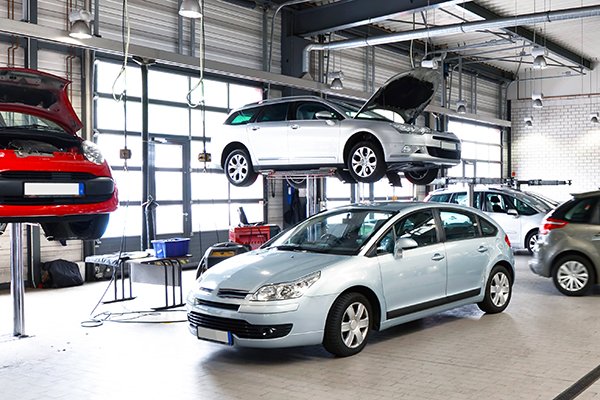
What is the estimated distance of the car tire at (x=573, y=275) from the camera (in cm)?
834

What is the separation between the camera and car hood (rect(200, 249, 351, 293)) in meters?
5.34

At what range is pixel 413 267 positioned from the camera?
19.7 ft

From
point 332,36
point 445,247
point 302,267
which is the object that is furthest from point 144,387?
point 332,36

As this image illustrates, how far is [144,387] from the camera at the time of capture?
187 inches

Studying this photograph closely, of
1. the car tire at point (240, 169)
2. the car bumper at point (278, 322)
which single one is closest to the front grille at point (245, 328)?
the car bumper at point (278, 322)

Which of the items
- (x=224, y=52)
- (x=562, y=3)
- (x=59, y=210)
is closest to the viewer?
(x=59, y=210)

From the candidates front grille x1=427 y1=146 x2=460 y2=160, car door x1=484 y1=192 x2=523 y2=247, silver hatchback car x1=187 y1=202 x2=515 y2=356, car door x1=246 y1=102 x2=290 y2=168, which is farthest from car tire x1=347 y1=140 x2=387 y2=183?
car door x1=484 y1=192 x2=523 y2=247

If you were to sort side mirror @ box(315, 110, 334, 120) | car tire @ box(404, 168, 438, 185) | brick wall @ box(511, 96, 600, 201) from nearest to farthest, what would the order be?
side mirror @ box(315, 110, 334, 120)
car tire @ box(404, 168, 438, 185)
brick wall @ box(511, 96, 600, 201)

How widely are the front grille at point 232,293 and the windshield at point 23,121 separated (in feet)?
9.40

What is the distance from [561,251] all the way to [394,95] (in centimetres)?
318

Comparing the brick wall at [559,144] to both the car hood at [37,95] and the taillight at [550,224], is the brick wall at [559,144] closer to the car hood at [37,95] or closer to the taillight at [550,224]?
the taillight at [550,224]

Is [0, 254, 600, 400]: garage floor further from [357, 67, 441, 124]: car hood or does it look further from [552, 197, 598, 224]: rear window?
[357, 67, 441, 124]: car hood

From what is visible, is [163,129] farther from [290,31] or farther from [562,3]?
[562,3]

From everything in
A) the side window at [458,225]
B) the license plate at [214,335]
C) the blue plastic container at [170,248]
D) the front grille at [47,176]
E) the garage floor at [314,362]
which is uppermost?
the front grille at [47,176]
